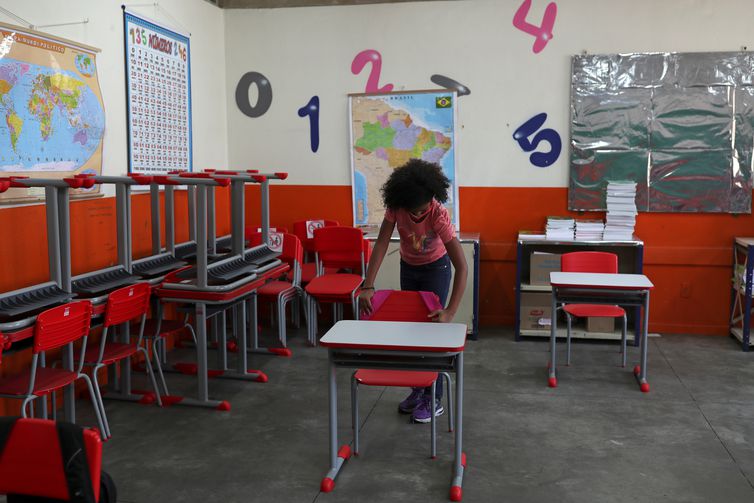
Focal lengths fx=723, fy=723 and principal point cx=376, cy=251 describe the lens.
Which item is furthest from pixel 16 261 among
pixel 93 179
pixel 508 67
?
pixel 508 67

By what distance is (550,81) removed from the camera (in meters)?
6.37

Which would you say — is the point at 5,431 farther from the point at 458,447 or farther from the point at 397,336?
the point at 458,447

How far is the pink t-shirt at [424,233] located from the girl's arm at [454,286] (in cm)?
6

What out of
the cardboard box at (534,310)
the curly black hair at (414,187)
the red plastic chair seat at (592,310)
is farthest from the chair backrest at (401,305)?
the cardboard box at (534,310)

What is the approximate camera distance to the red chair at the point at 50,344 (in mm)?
3463

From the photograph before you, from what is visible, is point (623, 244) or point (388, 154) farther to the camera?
point (388, 154)

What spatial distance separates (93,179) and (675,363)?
A: 14.2ft

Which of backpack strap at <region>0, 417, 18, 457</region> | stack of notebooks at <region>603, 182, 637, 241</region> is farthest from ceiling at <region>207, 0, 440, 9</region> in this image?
backpack strap at <region>0, 417, 18, 457</region>

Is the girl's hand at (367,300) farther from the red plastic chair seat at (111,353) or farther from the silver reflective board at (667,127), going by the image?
the silver reflective board at (667,127)

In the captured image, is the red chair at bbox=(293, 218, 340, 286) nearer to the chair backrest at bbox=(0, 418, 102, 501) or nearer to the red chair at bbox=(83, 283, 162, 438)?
the red chair at bbox=(83, 283, 162, 438)

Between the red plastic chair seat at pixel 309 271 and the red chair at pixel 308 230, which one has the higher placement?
the red chair at pixel 308 230

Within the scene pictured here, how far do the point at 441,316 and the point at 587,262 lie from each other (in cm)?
227

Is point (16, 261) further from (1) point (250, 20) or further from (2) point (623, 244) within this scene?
(2) point (623, 244)

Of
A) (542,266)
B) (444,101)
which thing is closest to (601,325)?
(542,266)
